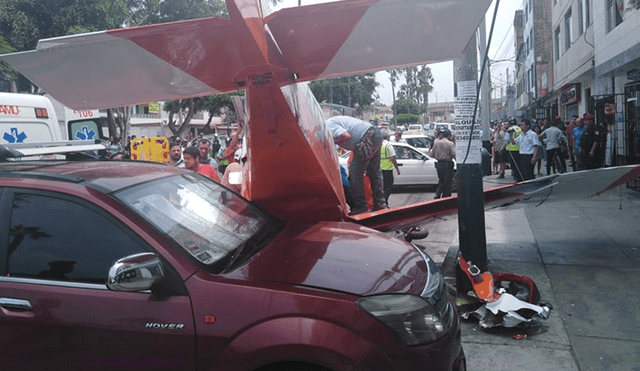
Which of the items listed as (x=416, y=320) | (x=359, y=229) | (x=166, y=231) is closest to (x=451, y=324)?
(x=416, y=320)

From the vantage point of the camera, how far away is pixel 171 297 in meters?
2.59

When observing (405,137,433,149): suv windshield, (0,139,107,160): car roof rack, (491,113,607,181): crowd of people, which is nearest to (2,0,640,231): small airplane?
(0,139,107,160): car roof rack

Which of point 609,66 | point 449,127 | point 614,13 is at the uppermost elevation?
point 614,13

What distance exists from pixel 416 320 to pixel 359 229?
1382 millimetres

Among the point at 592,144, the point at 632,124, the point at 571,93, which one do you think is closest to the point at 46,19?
the point at 592,144

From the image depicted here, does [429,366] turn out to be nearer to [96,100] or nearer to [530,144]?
[96,100]

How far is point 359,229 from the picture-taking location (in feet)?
13.2

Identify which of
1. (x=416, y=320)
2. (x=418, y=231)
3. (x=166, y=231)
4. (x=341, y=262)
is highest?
(x=166, y=231)

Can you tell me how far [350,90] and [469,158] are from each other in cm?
4791

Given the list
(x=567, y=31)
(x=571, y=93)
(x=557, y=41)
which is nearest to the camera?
(x=571, y=93)

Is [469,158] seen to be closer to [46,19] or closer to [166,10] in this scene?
[46,19]

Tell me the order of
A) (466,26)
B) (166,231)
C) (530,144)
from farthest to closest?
1. (530,144)
2. (466,26)
3. (166,231)

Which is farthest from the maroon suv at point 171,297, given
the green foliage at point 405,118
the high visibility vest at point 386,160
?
the green foliage at point 405,118

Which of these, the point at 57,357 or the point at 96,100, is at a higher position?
the point at 96,100
